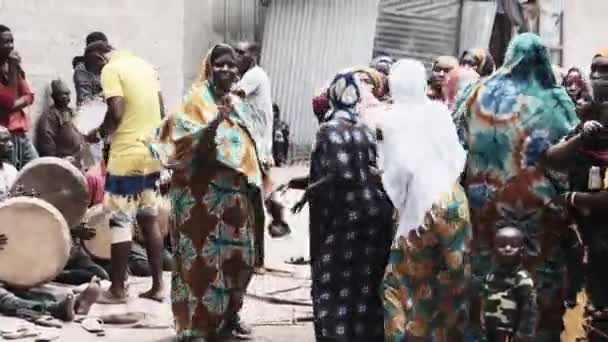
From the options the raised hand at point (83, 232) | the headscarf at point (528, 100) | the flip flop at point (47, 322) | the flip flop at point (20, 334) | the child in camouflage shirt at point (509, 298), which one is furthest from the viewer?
the raised hand at point (83, 232)

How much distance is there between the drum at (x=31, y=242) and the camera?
7852 millimetres

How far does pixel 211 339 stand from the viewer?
730 cm

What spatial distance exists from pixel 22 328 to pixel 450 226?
283cm

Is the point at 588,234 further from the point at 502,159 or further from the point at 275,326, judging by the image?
the point at 275,326

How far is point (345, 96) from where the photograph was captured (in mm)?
6629

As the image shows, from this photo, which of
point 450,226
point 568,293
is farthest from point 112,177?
point 568,293

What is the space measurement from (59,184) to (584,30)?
13.6 m

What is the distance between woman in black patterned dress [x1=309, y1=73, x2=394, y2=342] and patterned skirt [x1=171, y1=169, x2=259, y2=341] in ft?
2.17

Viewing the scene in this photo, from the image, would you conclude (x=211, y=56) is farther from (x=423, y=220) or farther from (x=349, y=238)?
(x=423, y=220)

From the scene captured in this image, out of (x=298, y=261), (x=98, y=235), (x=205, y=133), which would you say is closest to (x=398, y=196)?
(x=205, y=133)

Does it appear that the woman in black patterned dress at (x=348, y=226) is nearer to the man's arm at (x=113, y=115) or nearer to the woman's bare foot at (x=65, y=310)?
the woman's bare foot at (x=65, y=310)

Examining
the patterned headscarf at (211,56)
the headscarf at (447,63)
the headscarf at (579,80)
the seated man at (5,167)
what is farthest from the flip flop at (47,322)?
the headscarf at (579,80)

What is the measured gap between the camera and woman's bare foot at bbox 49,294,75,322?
7762 mm

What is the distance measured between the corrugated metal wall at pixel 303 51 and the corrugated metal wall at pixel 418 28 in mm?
1147
